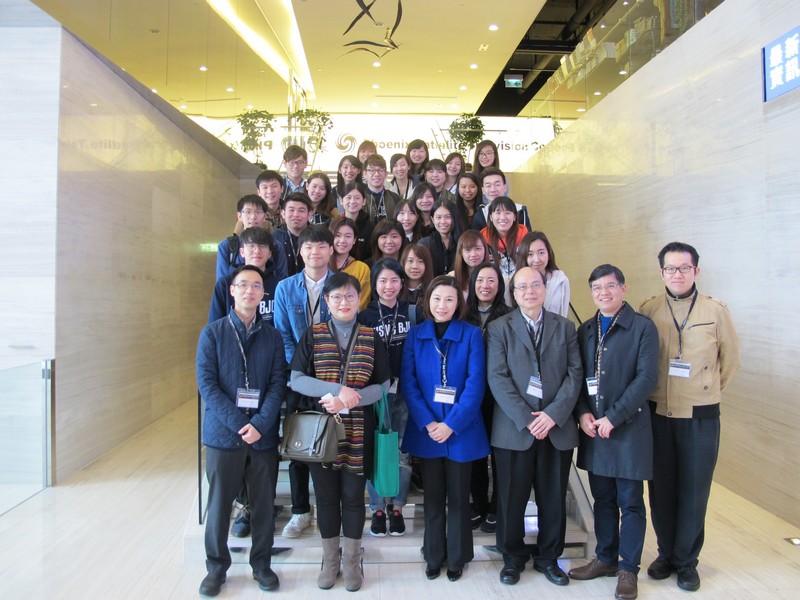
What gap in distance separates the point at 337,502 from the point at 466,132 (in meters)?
8.60

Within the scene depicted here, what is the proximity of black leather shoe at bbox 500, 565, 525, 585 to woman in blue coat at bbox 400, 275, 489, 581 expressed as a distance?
0.67 ft

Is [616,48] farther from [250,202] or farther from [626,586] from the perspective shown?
[626,586]

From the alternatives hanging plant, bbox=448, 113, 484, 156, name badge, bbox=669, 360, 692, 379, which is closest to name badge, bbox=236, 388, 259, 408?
name badge, bbox=669, 360, 692, 379

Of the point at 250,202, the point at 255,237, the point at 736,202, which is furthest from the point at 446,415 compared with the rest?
the point at 736,202

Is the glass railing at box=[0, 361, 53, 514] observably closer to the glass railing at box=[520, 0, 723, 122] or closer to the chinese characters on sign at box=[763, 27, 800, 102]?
the chinese characters on sign at box=[763, 27, 800, 102]

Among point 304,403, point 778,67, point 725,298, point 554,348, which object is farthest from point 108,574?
point 778,67

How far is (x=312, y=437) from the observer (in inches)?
108

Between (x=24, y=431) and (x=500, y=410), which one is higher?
(x=500, y=410)

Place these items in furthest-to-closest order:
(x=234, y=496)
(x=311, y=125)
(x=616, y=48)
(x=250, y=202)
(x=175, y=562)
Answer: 1. (x=311, y=125)
2. (x=616, y=48)
3. (x=250, y=202)
4. (x=175, y=562)
5. (x=234, y=496)

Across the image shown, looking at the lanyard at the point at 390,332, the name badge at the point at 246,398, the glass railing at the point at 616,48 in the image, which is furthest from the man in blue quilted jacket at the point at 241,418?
the glass railing at the point at 616,48

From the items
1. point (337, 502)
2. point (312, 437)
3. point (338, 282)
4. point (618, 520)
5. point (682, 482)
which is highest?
point (338, 282)

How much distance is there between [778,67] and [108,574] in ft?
17.9

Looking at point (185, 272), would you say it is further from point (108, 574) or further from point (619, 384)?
point (619, 384)

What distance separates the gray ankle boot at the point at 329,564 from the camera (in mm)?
2908
